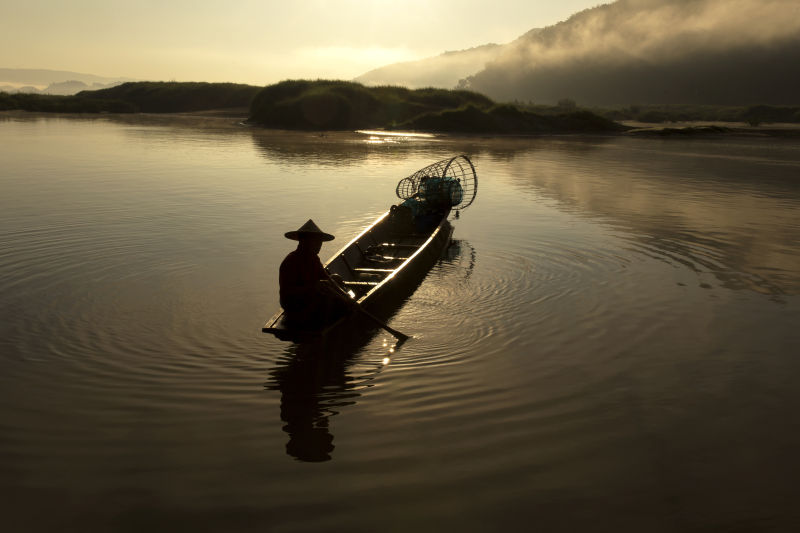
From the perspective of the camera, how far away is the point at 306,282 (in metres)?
7.59

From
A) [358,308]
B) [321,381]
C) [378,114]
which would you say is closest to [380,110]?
[378,114]

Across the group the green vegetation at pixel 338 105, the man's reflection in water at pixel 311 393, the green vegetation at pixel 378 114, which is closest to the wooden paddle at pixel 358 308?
the man's reflection in water at pixel 311 393

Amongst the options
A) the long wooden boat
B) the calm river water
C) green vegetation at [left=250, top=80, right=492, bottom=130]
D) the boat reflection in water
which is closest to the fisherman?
the long wooden boat

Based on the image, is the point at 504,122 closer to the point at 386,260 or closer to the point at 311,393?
the point at 386,260

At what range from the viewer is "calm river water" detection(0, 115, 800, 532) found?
4641 mm

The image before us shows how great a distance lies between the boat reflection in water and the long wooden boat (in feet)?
1.10

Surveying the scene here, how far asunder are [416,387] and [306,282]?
208 centimetres

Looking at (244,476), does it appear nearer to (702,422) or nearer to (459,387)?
(459,387)

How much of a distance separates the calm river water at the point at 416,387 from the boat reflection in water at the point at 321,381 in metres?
0.03

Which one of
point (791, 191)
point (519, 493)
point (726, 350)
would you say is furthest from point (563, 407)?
point (791, 191)

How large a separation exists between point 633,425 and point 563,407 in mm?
720

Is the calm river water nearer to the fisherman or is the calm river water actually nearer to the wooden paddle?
the wooden paddle

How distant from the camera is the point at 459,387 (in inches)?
262

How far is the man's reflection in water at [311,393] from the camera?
217 inches
